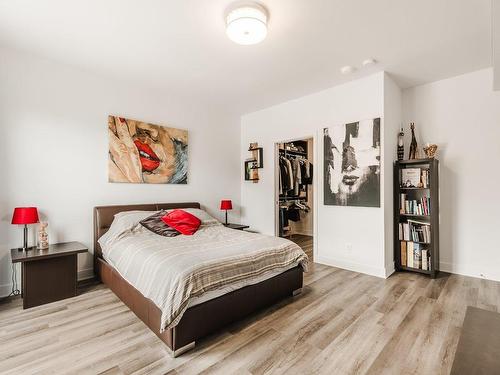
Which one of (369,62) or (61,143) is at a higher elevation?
(369,62)

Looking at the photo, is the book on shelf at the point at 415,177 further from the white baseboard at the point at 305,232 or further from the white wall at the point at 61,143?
the white wall at the point at 61,143

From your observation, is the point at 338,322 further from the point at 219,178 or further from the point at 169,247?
the point at 219,178

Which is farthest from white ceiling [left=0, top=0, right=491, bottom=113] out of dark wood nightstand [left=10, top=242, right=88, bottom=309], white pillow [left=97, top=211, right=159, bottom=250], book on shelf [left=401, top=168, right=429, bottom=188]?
dark wood nightstand [left=10, top=242, right=88, bottom=309]

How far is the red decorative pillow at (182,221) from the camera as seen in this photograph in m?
3.13

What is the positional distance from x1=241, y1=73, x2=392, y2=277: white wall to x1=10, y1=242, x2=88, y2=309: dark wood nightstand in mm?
2944

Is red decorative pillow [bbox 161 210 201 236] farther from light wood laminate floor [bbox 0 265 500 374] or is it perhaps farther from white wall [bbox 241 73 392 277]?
white wall [bbox 241 73 392 277]

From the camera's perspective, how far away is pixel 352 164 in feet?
11.7

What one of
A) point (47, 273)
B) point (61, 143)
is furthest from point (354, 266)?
point (61, 143)

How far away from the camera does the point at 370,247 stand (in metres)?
3.38

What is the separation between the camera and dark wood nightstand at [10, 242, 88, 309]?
2.48m

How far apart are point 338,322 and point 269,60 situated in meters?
2.78

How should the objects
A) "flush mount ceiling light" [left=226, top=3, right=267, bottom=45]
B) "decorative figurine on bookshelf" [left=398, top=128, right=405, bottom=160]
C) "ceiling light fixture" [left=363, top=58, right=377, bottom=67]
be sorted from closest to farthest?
1. "flush mount ceiling light" [left=226, top=3, right=267, bottom=45]
2. "ceiling light fixture" [left=363, top=58, right=377, bottom=67]
3. "decorative figurine on bookshelf" [left=398, top=128, right=405, bottom=160]

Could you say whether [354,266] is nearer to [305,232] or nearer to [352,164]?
[352,164]

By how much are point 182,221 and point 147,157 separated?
1171 mm
